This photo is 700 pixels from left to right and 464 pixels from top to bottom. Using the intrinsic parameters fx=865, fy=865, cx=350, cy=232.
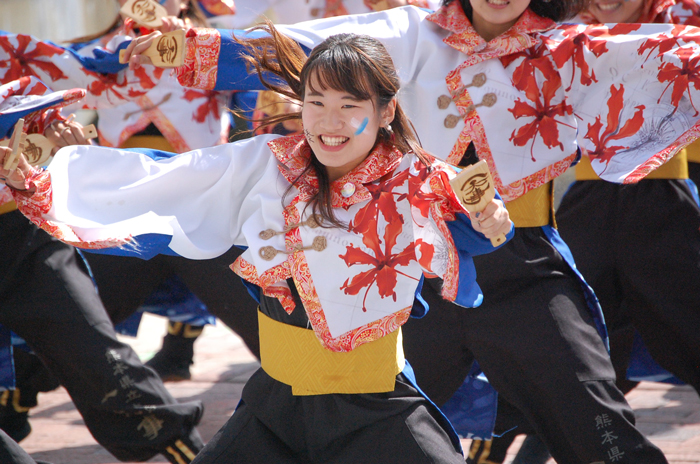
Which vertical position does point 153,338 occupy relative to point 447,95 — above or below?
below

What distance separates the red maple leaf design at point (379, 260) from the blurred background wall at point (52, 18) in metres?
6.35

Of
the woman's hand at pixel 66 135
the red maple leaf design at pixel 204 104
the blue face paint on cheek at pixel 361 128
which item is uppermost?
the blue face paint on cheek at pixel 361 128

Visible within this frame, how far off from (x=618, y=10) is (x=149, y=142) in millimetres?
1793

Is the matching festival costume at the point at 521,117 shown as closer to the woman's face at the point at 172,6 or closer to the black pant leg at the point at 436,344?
the black pant leg at the point at 436,344

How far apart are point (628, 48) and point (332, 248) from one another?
41.2 inches

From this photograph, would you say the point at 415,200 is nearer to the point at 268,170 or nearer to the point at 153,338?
the point at 268,170

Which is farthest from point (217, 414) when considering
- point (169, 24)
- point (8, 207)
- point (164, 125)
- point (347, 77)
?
point (347, 77)

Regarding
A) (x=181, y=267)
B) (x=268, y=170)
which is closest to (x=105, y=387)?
(x=181, y=267)

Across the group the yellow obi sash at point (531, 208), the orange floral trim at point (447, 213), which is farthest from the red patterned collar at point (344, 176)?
the yellow obi sash at point (531, 208)

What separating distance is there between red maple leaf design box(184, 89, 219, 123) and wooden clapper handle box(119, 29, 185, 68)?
0.99 meters

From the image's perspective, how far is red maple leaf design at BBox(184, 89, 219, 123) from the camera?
3.35 m

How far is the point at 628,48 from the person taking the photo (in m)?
2.36

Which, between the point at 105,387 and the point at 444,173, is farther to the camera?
the point at 105,387

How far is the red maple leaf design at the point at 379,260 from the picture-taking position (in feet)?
6.34
